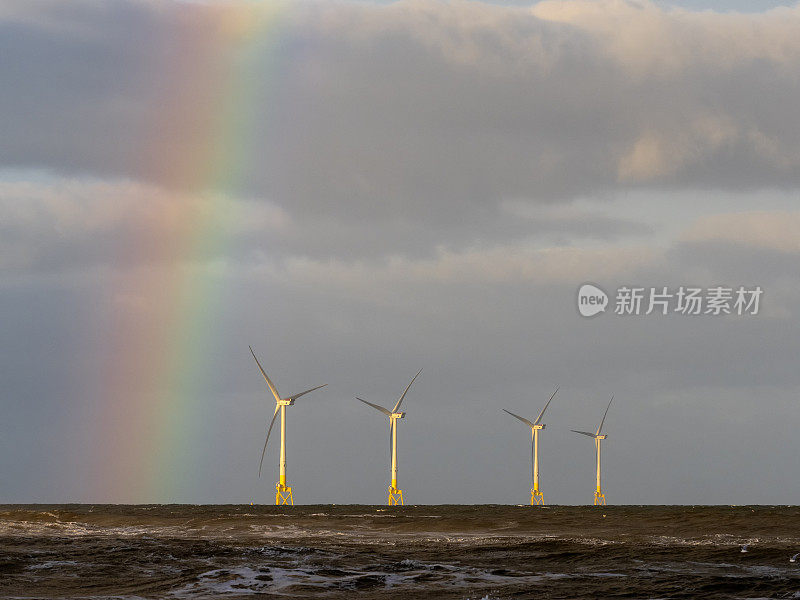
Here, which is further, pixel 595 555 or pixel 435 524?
pixel 435 524

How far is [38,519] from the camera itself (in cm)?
14188

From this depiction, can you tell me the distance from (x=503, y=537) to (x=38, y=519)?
7430 centimetres

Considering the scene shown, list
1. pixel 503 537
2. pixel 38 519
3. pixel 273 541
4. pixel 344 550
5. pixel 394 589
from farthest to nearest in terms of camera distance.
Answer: pixel 38 519 < pixel 503 537 < pixel 273 541 < pixel 344 550 < pixel 394 589

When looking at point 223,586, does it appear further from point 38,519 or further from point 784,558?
point 38,519

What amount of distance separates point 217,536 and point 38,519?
5250 centimetres

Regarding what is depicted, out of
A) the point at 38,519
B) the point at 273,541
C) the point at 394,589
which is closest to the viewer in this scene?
the point at 394,589

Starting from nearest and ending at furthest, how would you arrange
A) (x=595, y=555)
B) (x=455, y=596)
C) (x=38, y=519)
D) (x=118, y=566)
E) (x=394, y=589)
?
(x=455, y=596) → (x=394, y=589) → (x=118, y=566) → (x=595, y=555) → (x=38, y=519)

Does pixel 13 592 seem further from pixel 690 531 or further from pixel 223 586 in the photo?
pixel 690 531

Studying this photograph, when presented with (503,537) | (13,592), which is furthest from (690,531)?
(13,592)

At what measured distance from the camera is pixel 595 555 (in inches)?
2694

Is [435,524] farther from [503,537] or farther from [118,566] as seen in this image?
[118,566]

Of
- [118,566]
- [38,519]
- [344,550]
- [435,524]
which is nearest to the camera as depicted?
[118,566]

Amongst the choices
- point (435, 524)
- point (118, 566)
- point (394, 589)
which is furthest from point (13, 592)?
point (435, 524)

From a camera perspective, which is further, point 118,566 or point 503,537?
point 503,537
